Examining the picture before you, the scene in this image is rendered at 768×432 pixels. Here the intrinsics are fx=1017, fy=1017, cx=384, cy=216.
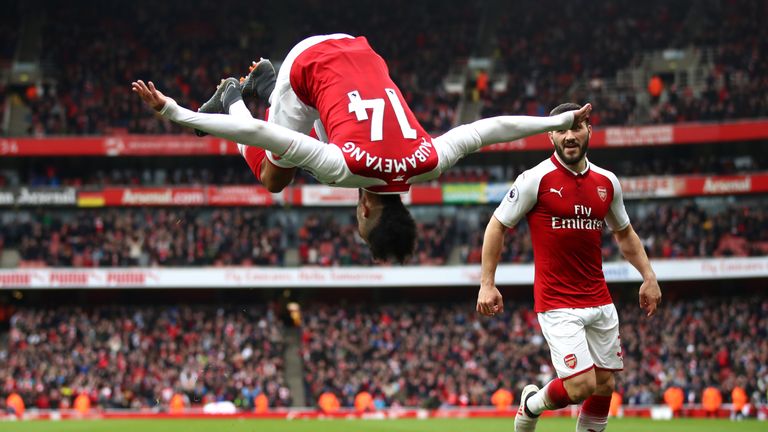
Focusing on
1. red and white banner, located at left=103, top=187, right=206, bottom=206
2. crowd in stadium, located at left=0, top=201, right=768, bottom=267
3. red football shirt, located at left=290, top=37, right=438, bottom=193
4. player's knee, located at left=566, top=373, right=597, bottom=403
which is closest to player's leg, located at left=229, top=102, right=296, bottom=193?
red football shirt, located at left=290, top=37, right=438, bottom=193

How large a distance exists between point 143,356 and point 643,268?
84.7ft

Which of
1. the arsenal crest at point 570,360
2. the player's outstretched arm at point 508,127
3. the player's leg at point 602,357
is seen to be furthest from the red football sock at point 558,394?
the player's outstretched arm at point 508,127

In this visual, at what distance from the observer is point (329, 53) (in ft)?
23.5

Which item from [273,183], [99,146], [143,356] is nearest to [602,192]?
[273,183]

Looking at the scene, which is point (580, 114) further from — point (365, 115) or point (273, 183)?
point (273, 183)

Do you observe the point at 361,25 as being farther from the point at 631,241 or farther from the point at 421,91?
the point at 631,241

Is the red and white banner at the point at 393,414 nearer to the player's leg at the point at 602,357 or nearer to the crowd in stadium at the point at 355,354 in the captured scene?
the crowd in stadium at the point at 355,354

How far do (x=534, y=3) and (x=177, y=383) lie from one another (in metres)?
24.0

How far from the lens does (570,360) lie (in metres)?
8.51

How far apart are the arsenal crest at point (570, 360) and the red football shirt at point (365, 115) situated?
9.06 ft

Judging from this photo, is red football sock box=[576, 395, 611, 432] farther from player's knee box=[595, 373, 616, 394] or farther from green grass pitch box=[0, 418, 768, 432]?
green grass pitch box=[0, 418, 768, 432]

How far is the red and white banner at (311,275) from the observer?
36000mm

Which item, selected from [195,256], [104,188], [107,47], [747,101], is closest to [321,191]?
[195,256]

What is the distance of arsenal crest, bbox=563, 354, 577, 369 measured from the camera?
8.50 m
